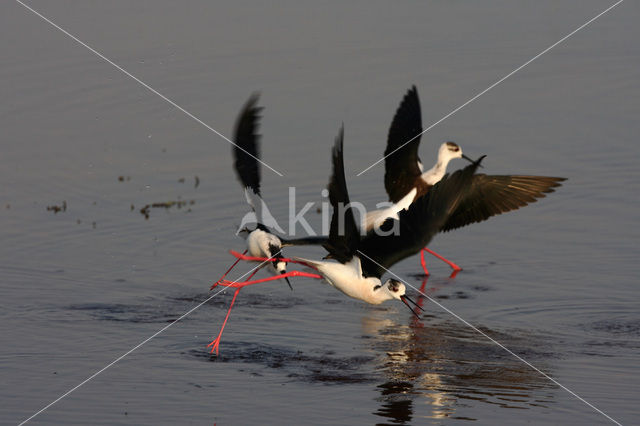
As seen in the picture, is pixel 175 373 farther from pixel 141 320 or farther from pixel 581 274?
pixel 581 274

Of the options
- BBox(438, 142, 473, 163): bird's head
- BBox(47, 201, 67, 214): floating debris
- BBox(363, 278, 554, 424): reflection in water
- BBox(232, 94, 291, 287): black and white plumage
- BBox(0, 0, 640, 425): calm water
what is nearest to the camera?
BBox(363, 278, 554, 424): reflection in water

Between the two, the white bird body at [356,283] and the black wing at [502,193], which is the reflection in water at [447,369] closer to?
the white bird body at [356,283]

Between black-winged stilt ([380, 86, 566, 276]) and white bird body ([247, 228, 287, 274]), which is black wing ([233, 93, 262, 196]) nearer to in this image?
white bird body ([247, 228, 287, 274])

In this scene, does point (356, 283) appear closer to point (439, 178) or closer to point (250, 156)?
point (250, 156)

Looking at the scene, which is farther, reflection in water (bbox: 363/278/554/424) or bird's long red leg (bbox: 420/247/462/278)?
bird's long red leg (bbox: 420/247/462/278)

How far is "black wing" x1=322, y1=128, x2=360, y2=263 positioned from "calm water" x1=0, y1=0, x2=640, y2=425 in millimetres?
769

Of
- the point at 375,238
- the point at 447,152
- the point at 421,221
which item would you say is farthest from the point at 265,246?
the point at 447,152

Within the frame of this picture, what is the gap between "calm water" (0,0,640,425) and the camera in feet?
29.2

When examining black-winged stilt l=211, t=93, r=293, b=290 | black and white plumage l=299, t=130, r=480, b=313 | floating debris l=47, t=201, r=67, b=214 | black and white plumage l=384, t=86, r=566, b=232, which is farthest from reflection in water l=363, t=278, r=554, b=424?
floating debris l=47, t=201, r=67, b=214

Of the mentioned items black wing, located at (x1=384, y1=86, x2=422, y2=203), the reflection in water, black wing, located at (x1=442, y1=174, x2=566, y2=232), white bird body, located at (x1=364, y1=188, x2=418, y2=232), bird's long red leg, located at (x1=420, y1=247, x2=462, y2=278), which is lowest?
the reflection in water

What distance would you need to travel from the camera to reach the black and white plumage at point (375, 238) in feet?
30.1

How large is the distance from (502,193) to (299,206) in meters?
3.11

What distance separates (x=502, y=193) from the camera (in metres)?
11.8

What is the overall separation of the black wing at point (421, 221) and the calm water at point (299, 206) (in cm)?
83
